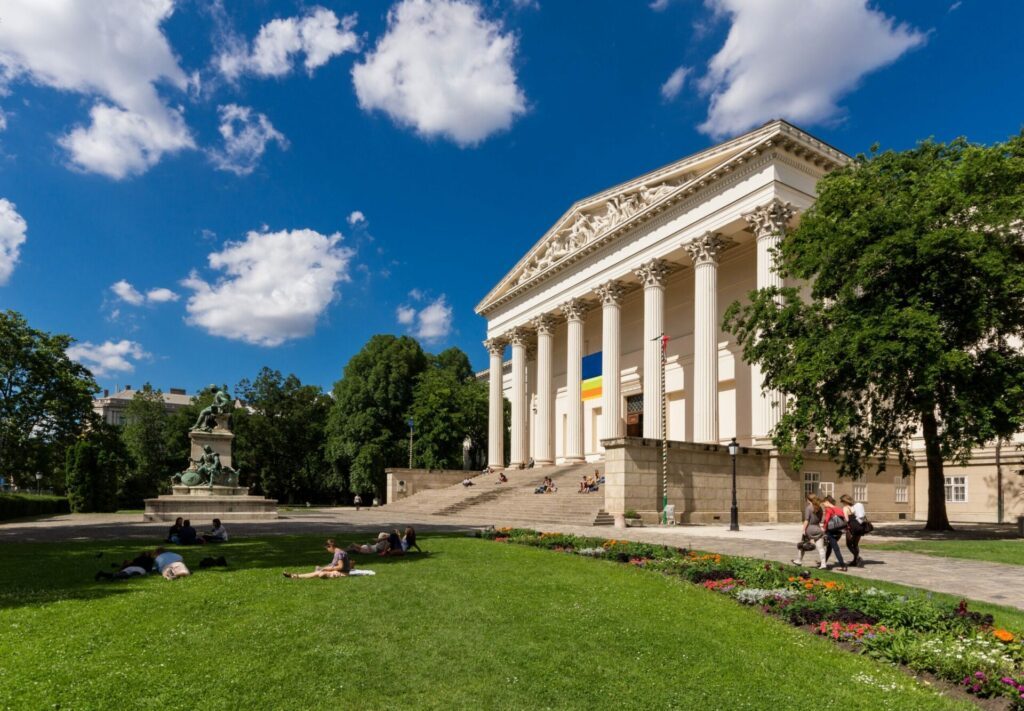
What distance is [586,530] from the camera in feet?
84.3

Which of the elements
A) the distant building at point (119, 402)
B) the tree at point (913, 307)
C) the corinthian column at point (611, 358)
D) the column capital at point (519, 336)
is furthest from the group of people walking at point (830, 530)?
the distant building at point (119, 402)

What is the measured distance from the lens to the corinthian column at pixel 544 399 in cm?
5128

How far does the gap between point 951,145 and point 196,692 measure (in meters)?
29.4

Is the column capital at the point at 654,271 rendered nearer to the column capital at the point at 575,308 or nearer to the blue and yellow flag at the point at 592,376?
the column capital at the point at 575,308

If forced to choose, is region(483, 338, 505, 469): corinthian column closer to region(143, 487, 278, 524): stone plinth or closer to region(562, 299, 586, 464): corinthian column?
region(562, 299, 586, 464): corinthian column

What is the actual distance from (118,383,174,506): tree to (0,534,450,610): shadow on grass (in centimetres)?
4643

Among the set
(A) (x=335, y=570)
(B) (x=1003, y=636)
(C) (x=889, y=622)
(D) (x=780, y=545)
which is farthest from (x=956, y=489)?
(A) (x=335, y=570)

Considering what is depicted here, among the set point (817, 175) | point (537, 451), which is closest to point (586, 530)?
point (817, 175)

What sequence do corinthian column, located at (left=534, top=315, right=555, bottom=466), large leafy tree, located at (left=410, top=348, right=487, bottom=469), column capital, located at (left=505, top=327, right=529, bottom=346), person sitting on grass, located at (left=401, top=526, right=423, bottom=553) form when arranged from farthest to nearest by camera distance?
1. large leafy tree, located at (left=410, top=348, right=487, bottom=469)
2. column capital, located at (left=505, top=327, right=529, bottom=346)
3. corinthian column, located at (left=534, top=315, right=555, bottom=466)
4. person sitting on grass, located at (left=401, top=526, right=423, bottom=553)

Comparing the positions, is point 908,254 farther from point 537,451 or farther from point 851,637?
point 537,451

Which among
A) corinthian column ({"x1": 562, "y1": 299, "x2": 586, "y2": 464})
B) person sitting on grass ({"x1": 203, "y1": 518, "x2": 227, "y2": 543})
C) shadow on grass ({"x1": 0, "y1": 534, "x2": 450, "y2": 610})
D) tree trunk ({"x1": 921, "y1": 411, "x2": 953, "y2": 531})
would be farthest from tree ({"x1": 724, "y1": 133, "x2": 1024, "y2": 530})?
corinthian column ({"x1": 562, "y1": 299, "x2": 586, "y2": 464})

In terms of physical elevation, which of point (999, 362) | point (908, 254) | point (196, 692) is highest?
point (908, 254)

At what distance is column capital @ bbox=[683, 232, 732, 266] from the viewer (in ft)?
123

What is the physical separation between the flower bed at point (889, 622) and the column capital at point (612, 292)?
32.3 metres
